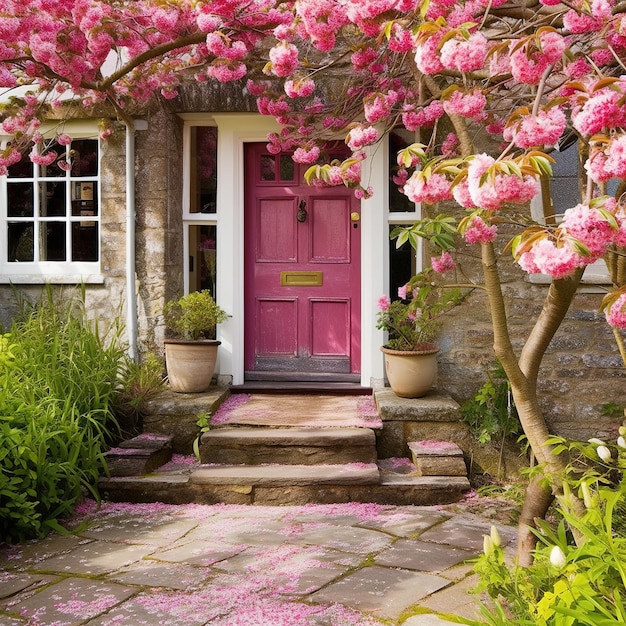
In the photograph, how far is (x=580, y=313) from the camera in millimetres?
6230

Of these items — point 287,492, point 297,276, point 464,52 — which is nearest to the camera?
point 464,52

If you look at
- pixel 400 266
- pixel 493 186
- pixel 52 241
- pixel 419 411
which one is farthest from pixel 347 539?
pixel 52 241

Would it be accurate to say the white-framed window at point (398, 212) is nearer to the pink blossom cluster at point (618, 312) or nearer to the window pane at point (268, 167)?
the window pane at point (268, 167)

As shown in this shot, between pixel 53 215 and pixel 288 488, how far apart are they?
3.53m

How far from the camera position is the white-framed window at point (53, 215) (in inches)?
274

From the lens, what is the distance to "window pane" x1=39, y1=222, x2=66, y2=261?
707 cm

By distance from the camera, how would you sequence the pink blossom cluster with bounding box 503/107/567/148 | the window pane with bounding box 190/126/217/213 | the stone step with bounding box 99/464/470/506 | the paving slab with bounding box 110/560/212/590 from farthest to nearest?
the window pane with bounding box 190/126/217/213
the stone step with bounding box 99/464/470/506
the paving slab with bounding box 110/560/212/590
the pink blossom cluster with bounding box 503/107/567/148

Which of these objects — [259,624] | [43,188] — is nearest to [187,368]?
[43,188]

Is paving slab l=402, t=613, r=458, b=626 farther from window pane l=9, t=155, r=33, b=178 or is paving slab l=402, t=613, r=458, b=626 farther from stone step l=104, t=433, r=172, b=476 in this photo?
window pane l=9, t=155, r=33, b=178

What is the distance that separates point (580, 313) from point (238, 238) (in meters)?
2.91

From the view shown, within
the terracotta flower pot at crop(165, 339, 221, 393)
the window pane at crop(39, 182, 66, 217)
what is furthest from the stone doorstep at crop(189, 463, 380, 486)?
the window pane at crop(39, 182, 66, 217)

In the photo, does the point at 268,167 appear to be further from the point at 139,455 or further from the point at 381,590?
the point at 381,590

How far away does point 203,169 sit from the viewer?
7098 millimetres

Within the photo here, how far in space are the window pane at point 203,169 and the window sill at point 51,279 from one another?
1062mm
